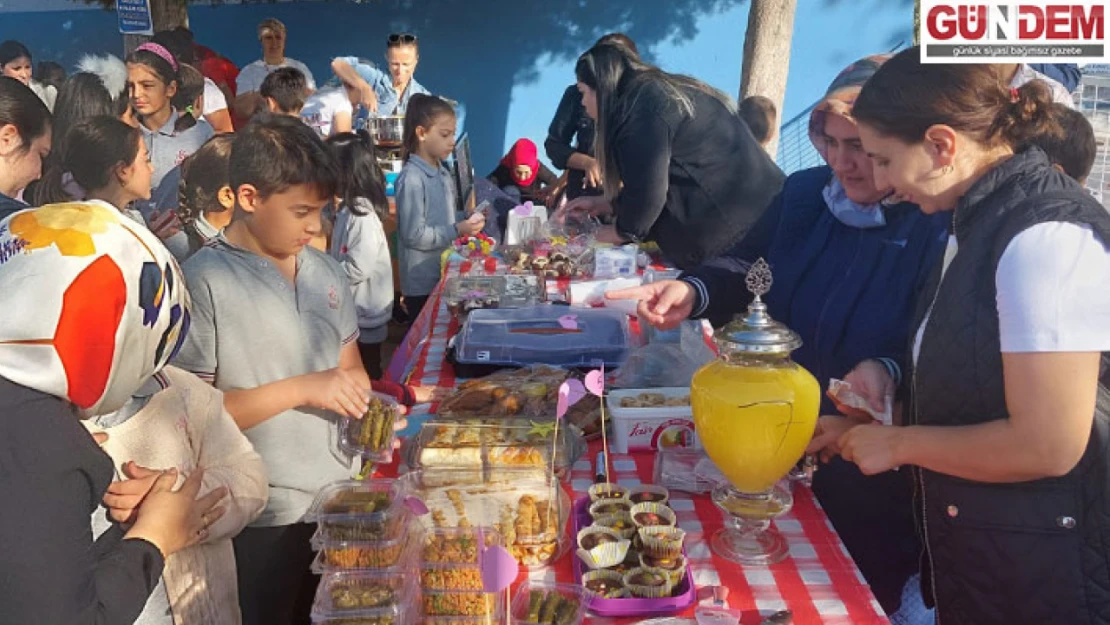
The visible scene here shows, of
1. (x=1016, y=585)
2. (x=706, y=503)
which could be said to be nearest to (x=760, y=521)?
(x=706, y=503)

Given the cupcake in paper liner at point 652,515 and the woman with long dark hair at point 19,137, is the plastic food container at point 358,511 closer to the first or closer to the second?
the cupcake in paper liner at point 652,515

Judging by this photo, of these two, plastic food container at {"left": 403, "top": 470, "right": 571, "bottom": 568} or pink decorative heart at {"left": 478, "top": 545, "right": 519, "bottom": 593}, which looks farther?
plastic food container at {"left": 403, "top": 470, "right": 571, "bottom": 568}

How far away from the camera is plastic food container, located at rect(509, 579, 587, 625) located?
1445 mm

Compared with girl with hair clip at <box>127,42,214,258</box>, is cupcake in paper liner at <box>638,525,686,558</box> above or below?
below

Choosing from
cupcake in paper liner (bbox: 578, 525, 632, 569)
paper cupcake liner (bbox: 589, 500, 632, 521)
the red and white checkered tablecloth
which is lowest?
the red and white checkered tablecloth

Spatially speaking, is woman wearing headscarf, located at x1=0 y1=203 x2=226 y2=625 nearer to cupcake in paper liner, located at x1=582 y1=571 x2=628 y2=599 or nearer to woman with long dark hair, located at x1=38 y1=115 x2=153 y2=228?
cupcake in paper liner, located at x1=582 y1=571 x2=628 y2=599

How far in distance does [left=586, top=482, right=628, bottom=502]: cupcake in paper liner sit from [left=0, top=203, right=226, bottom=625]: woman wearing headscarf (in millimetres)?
907

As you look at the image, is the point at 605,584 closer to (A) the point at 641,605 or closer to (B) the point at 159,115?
(A) the point at 641,605

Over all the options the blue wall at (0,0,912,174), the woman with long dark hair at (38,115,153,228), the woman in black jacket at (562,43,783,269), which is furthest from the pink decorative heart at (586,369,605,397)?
the blue wall at (0,0,912,174)

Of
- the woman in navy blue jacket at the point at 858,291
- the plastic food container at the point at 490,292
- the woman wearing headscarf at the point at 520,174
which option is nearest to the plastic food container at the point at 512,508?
the woman in navy blue jacket at the point at 858,291

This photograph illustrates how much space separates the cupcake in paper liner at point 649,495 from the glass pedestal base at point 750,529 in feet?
0.37

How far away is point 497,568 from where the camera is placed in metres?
1.29

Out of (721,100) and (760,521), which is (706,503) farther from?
(721,100)

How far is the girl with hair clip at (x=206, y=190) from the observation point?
8.34 feet
